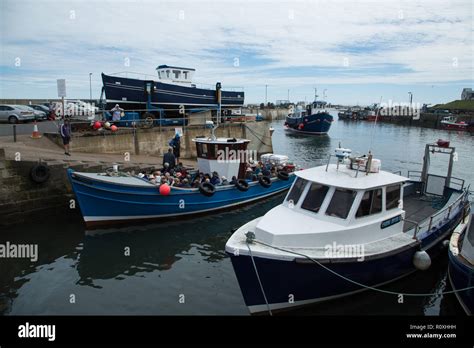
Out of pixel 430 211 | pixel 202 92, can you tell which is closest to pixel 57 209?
pixel 430 211

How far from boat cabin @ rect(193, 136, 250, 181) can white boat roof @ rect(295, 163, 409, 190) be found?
6854 millimetres

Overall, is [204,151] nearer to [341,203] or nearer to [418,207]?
[418,207]

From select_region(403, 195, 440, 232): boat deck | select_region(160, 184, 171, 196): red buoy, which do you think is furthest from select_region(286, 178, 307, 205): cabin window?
select_region(160, 184, 171, 196): red buoy

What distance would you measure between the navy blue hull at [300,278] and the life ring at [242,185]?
8091mm

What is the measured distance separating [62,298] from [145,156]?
13.7 metres

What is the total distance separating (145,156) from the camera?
73.0 ft

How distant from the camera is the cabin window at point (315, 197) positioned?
905 centimetres

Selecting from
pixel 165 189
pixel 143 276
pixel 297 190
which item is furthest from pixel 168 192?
pixel 297 190

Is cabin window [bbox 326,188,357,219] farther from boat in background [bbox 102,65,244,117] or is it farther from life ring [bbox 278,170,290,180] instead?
boat in background [bbox 102,65,244,117]

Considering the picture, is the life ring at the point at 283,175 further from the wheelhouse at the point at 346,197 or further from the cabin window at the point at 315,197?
the cabin window at the point at 315,197

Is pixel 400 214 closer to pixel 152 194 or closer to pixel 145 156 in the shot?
pixel 152 194

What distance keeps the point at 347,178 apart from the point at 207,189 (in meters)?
6.89

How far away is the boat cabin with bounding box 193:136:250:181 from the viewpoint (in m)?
16.4

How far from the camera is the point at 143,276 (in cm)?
1046
